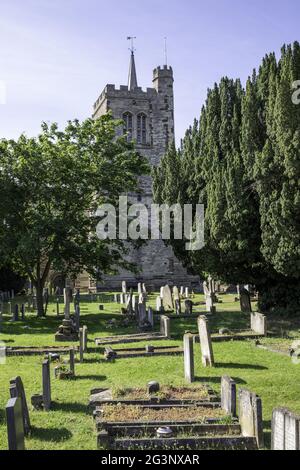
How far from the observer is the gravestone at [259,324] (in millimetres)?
16312

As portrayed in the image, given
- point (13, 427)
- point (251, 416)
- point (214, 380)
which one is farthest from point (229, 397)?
point (13, 427)

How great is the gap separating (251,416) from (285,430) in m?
1.04

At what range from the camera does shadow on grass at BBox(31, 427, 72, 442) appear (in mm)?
7748

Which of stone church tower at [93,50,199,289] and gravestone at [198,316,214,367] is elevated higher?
stone church tower at [93,50,199,289]

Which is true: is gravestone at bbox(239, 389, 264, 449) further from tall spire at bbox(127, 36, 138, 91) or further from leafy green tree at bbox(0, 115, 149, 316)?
tall spire at bbox(127, 36, 138, 91)

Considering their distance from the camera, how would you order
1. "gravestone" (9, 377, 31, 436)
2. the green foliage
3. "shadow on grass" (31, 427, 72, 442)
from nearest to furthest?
"shadow on grass" (31, 427, 72, 442) < "gravestone" (9, 377, 31, 436) < the green foliage

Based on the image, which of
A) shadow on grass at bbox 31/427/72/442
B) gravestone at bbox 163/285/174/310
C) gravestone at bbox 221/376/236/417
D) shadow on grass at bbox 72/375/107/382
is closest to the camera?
shadow on grass at bbox 31/427/72/442

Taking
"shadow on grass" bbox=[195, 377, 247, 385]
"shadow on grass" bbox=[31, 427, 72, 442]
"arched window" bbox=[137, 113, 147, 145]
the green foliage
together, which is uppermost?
"arched window" bbox=[137, 113, 147, 145]

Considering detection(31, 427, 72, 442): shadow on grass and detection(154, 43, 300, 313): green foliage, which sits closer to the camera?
detection(31, 427, 72, 442): shadow on grass

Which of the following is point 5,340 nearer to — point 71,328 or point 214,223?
point 71,328

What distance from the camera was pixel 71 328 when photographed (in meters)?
17.4

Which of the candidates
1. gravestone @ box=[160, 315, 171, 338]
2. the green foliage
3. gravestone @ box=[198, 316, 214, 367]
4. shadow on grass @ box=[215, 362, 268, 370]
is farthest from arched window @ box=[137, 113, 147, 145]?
shadow on grass @ box=[215, 362, 268, 370]

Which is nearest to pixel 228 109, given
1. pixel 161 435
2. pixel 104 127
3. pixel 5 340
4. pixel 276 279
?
pixel 104 127

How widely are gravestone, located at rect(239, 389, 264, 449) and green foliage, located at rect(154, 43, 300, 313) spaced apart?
10296mm
